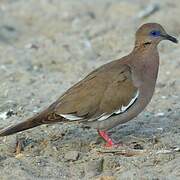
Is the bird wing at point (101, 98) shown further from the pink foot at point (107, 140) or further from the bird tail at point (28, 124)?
the pink foot at point (107, 140)

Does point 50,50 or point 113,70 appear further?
point 50,50

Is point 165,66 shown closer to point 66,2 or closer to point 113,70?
point 113,70

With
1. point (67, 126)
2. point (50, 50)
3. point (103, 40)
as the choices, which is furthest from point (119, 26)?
point (67, 126)

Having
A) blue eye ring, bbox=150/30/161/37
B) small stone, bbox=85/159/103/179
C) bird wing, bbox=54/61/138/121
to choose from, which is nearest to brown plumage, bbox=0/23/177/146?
bird wing, bbox=54/61/138/121

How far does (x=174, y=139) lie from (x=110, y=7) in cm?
586

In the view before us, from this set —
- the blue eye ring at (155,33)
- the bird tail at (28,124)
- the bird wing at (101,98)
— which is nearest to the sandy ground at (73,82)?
the bird tail at (28,124)

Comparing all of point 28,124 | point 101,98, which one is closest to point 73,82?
point 101,98

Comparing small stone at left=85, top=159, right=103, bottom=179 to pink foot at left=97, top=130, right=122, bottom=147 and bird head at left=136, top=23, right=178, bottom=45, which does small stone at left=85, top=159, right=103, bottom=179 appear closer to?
pink foot at left=97, top=130, right=122, bottom=147

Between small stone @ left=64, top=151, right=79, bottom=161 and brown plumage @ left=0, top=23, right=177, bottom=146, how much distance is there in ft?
0.96

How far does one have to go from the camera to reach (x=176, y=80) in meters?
8.71

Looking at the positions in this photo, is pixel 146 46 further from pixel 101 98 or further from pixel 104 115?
pixel 104 115

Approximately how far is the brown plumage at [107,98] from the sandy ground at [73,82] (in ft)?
0.99

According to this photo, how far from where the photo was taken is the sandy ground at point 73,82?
240 inches

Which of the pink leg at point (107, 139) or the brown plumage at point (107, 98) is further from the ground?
the brown plumage at point (107, 98)
